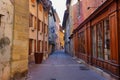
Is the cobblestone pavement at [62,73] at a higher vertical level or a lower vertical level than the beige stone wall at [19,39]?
lower

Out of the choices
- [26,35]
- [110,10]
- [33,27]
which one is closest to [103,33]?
[110,10]

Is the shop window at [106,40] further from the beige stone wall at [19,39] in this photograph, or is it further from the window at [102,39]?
the beige stone wall at [19,39]

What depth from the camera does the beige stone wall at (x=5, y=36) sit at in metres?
9.70

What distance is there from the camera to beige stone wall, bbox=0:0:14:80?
970 cm

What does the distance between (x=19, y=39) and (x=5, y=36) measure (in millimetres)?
1498

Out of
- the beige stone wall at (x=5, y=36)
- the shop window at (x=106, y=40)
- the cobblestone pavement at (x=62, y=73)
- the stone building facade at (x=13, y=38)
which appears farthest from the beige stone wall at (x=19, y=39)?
the shop window at (x=106, y=40)

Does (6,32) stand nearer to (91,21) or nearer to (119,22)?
(119,22)

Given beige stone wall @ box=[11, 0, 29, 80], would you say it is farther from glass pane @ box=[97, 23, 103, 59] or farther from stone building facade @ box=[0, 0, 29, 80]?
glass pane @ box=[97, 23, 103, 59]

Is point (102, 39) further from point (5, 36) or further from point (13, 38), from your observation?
point (5, 36)

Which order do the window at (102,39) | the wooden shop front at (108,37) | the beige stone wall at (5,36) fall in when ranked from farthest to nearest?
the window at (102,39)
the wooden shop front at (108,37)
the beige stone wall at (5,36)

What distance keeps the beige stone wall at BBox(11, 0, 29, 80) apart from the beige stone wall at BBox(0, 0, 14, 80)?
0.43 meters

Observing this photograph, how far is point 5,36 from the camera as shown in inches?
392

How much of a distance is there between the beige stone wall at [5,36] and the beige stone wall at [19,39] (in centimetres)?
43

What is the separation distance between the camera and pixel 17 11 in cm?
1120
